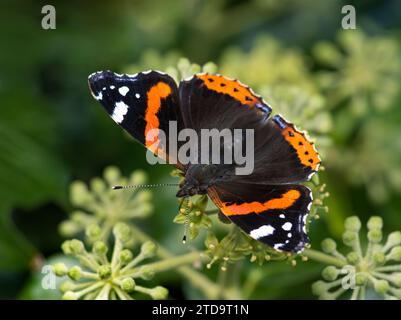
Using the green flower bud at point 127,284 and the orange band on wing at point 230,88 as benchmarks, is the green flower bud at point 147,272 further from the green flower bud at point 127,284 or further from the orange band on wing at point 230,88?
the orange band on wing at point 230,88

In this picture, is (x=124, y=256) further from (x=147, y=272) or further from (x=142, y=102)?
(x=142, y=102)

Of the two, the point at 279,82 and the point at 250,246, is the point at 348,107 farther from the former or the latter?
the point at 250,246

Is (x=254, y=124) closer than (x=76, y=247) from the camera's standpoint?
No

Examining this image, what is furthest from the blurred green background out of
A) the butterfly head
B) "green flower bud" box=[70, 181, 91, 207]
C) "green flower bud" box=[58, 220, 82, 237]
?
the butterfly head

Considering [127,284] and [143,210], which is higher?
[143,210]

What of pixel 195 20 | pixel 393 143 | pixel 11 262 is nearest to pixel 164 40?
pixel 195 20

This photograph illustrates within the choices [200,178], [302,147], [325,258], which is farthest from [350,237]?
[200,178]

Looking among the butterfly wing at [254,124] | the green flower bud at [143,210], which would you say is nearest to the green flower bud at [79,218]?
the green flower bud at [143,210]
